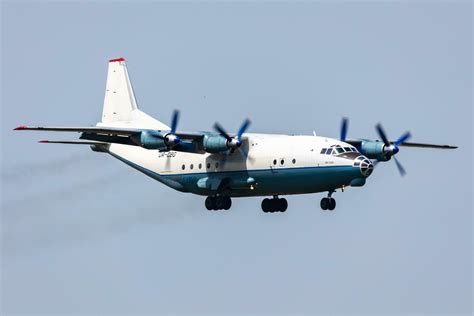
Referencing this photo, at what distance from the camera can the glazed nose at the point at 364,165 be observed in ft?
126

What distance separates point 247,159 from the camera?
40.8 meters

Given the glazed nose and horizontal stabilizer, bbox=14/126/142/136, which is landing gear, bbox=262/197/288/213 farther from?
horizontal stabilizer, bbox=14/126/142/136

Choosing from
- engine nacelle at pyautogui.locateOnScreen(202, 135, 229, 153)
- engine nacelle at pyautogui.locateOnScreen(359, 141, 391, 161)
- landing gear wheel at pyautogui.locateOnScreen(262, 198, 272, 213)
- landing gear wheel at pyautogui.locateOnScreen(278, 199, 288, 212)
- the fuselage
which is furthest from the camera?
landing gear wheel at pyautogui.locateOnScreen(262, 198, 272, 213)

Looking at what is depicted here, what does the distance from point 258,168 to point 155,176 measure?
535 cm

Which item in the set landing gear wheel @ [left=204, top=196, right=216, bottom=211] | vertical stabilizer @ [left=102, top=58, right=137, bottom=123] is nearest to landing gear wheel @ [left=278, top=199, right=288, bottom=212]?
landing gear wheel @ [left=204, top=196, right=216, bottom=211]

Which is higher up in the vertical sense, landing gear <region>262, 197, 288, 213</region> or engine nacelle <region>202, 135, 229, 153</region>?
engine nacelle <region>202, 135, 229, 153</region>

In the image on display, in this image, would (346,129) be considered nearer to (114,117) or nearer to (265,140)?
(265,140)

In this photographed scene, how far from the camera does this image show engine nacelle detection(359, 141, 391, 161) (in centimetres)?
4166

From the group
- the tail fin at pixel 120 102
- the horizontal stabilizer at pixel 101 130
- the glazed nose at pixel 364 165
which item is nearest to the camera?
the glazed nose at pixel 364 165

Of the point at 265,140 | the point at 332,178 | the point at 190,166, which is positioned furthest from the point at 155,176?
the point at 332,178

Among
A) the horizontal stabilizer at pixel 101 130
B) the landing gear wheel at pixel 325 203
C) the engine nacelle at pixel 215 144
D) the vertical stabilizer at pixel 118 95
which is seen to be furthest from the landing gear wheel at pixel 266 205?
the vertical stabilizer at pixel 118 95

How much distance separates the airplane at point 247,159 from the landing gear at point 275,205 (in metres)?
0.04

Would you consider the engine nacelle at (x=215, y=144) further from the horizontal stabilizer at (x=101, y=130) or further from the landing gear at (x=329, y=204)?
the landing gear at (x=329, y=204)

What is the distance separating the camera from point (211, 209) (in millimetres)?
41438
